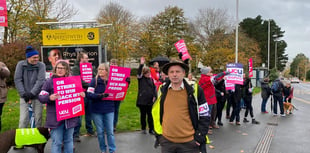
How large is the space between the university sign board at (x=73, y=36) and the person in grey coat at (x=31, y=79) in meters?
8.46

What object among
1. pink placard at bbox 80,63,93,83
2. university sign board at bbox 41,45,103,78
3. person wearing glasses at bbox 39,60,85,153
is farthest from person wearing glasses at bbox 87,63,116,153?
university sign board at bbox 41,45,103,78

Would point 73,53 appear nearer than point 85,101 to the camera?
No

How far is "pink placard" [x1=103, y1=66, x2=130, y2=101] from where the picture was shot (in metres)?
4.90

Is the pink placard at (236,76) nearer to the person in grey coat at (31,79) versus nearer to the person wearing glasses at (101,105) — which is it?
the person wearing glasses at (101,105)

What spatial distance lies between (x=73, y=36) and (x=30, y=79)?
8.90 m

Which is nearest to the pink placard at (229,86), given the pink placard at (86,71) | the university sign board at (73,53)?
the pink placard at (86,71)

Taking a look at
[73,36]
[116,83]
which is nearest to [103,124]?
[116,83]

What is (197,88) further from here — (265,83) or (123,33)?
(123,33)

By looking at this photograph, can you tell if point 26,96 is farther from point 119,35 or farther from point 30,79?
point 119,35

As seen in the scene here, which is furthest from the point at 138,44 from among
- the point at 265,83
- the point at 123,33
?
the point at 265,83

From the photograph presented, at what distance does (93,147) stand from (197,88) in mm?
3405

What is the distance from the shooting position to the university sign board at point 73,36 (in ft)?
43.4

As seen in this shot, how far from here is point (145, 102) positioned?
22.0 ft

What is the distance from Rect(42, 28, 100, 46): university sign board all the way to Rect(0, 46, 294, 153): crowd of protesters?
6.84 m
